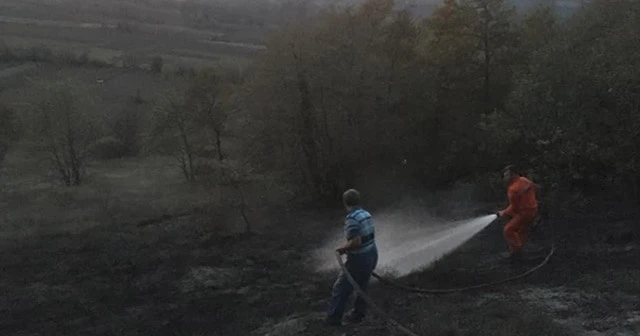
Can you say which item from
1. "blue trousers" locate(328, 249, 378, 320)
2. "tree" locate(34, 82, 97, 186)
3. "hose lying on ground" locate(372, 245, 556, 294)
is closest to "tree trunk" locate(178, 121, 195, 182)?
"tree" locate(34, 82, 97, 186)

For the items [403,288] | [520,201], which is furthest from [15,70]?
[520,201]

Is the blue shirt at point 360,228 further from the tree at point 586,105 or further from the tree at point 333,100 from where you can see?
the tree at point 333,100

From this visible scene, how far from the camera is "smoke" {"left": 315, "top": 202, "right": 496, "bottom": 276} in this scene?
1445 centimetres

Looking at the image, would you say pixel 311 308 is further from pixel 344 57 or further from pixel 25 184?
pixel 25 184

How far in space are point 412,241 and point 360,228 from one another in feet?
23.7

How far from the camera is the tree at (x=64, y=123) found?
94.6 feet

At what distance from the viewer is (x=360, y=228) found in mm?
9539

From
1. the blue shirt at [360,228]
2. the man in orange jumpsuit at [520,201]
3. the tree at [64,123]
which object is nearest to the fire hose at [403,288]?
the blue shirt at [360,228]

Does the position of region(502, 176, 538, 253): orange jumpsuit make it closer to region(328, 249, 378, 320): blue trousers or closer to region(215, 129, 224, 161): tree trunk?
region(328, 249, 378, 320): blue trousers

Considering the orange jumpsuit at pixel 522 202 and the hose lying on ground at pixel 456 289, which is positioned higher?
the orange jumpsuit at pixel 522 202

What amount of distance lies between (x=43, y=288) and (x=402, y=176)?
43.6 feet

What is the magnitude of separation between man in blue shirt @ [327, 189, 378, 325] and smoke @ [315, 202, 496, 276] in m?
3.72

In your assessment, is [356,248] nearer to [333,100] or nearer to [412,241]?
[412,241]

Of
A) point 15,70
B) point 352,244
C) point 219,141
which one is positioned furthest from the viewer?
point 15,70
